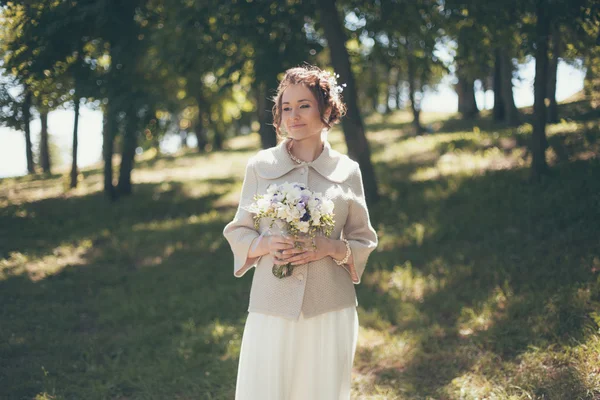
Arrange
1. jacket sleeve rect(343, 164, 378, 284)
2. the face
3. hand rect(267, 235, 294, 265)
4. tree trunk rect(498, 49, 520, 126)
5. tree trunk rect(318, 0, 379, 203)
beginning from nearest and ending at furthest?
hand rect(267, 235, 294, 265)
the face
jacket sleeve rect(343, 164, 378, 284)
tree trunk rect(318, 0, 379, 203)
tree trunk rect(498, 49, 520, 126)

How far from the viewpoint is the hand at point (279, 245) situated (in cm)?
294

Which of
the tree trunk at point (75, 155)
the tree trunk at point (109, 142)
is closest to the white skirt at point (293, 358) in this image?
the tree trunk at point (109, 142)

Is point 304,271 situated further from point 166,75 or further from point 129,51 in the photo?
point 166,75

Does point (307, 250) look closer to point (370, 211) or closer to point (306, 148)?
point (306, 148)

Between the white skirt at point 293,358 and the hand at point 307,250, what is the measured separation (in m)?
0.40

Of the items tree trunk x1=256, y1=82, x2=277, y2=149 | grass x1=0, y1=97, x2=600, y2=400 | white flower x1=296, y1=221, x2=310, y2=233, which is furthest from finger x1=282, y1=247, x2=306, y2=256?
tree trunk x1=256, y1=82, x2=277, y2=149

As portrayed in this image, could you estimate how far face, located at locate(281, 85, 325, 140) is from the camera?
10.6 feet

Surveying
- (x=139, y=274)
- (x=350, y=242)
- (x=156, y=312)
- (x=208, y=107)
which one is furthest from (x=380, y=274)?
(x=208, y=107)

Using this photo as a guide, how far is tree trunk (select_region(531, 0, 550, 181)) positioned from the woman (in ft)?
22.7

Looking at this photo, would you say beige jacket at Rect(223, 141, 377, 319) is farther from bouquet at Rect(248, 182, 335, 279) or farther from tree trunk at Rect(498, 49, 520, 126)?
tree trunk at Rect(498, 49, 520, 126)

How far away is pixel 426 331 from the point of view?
20.5 ft

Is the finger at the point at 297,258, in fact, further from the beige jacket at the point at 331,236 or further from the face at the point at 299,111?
the face at the point at 299,111

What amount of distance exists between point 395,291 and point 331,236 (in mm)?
4509

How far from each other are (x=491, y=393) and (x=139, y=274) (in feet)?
20.1
